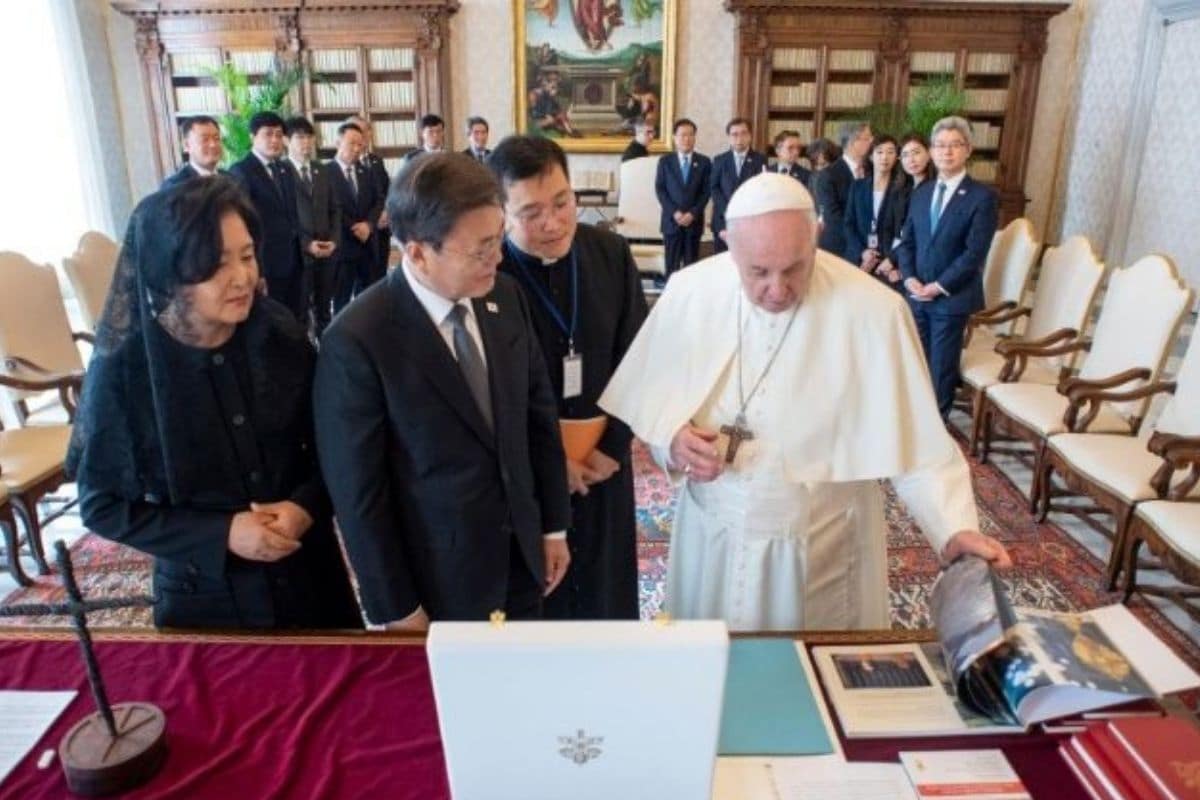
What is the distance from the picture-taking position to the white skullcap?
5.40 ft

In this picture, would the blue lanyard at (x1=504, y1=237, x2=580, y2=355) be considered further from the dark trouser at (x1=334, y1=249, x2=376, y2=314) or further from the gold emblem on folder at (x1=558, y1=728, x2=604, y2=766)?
the dark trouser at (x1=334, y1=249, x2=376, y2=314)

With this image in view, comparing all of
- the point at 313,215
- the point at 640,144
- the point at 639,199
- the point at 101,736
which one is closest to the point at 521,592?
the point at 101,736

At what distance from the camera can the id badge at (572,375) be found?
7.07 feet

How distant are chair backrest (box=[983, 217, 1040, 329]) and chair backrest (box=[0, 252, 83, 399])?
527 cm

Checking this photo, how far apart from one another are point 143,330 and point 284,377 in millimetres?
244

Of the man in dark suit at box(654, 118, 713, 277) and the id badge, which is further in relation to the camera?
the man in dark suit at box(654, 118, 713, 277)

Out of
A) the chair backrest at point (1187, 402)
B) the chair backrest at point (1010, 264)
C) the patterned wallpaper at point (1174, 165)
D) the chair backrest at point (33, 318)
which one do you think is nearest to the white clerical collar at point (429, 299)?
the chair backrest at point (1187, 402)

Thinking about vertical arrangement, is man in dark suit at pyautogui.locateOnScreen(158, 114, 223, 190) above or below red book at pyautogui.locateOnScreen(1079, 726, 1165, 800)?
above

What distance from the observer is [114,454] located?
60.0 inches

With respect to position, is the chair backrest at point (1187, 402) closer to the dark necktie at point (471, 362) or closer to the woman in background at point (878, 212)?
the woman in background at point (878, 212)

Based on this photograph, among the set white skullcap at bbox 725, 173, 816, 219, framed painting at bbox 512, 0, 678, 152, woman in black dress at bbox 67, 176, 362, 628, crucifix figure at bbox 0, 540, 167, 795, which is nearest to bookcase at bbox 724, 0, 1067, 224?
framed painting at bbox 512, 0, 678, 152

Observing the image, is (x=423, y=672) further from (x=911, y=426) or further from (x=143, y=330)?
(x=911, y=426)

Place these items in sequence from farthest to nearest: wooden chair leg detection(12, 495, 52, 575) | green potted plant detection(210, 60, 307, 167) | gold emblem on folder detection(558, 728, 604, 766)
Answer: green potted plant detection(210, 60, 307, 167) < wooden chair leg detection(12, 495, 52, 575) < gold emblem on folder detection(558, 728, 604, 766)

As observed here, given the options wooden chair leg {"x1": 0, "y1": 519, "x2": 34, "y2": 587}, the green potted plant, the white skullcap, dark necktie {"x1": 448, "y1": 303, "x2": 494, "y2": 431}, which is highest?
the green potted plant
